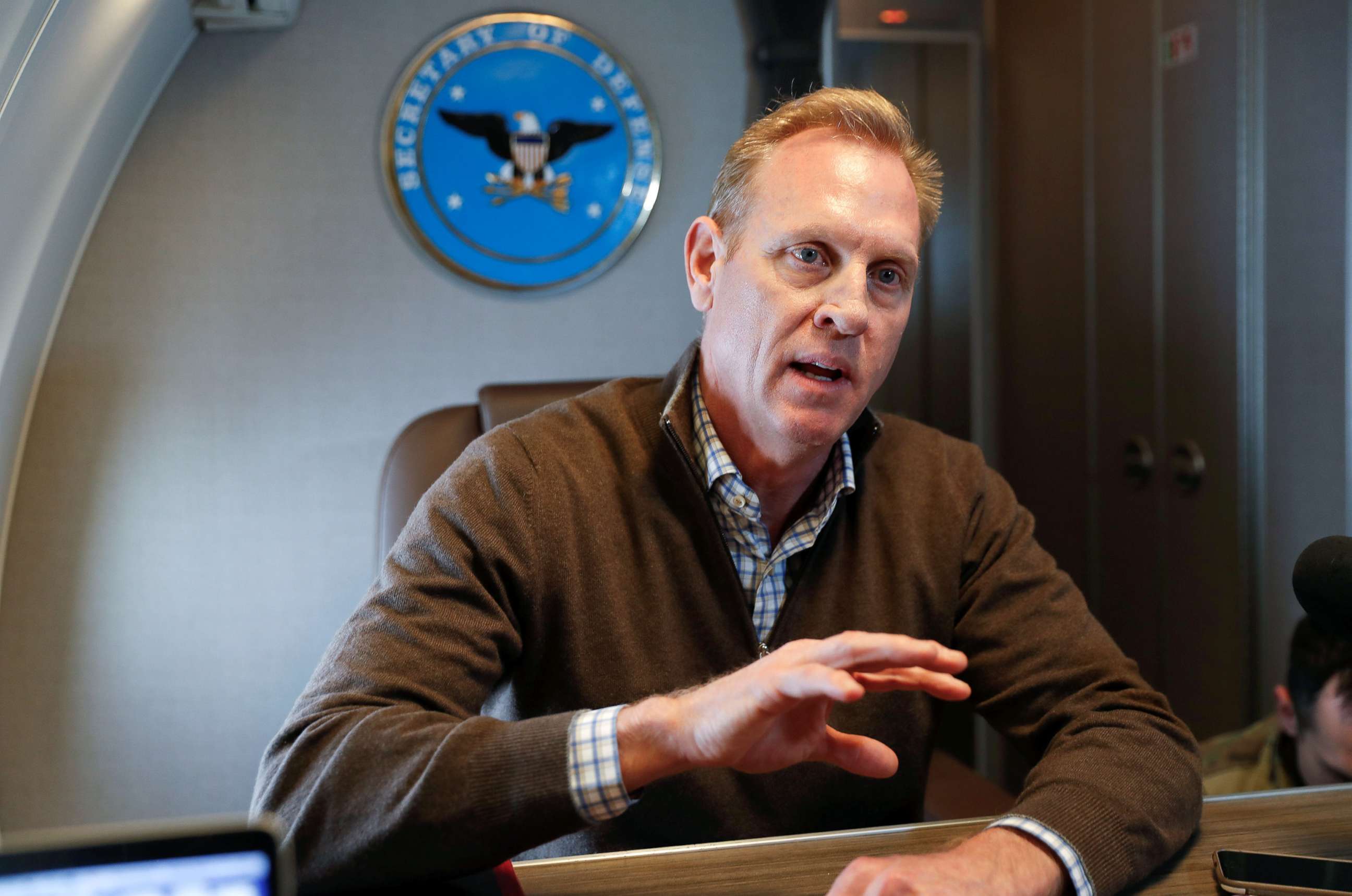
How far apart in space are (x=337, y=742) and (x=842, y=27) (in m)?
2.22

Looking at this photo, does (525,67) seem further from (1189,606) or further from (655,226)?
(1189,606)

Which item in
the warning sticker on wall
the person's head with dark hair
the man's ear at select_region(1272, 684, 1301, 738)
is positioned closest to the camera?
the person's head with dark hair

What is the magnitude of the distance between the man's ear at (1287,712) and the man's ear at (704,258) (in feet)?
4.05

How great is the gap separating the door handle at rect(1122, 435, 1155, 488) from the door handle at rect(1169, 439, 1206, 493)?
8 cm

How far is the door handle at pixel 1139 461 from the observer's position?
7.73 ft

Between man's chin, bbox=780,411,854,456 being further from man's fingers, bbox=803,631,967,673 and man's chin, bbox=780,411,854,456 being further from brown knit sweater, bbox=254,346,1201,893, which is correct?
man's fingers, bbox=803,631,967,673

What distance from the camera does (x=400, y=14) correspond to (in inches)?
98.7

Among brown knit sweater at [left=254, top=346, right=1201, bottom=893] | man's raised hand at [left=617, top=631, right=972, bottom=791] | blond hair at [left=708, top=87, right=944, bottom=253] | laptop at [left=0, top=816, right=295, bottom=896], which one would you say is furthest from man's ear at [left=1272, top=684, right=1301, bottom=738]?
laptop at [left=0, top=816, right=295, bottom=896]

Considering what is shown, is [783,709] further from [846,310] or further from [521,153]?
[521,153]

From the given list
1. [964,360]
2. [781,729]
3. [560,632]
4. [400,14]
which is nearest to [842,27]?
[964,360]

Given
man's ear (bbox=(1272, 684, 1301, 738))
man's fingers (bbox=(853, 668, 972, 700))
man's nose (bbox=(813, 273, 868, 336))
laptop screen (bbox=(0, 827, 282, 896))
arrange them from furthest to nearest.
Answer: man's ear (bbox=(1272, 684, 1301, 738)), man's nose (bbox=(813, 273, 868, 336)), man's fingers (bbox=(853, 668, 972, 700)), laptop screen (bbox=(0, 827, 282, 896))

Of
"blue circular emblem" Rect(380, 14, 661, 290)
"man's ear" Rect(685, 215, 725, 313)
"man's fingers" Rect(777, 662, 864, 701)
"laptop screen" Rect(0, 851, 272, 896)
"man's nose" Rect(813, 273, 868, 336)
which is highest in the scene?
"blue circular emblem" Rect(380, 14, 661, 290)

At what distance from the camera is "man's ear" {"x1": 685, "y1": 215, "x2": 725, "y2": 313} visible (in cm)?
138

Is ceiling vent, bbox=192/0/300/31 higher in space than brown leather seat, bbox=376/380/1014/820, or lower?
higher
